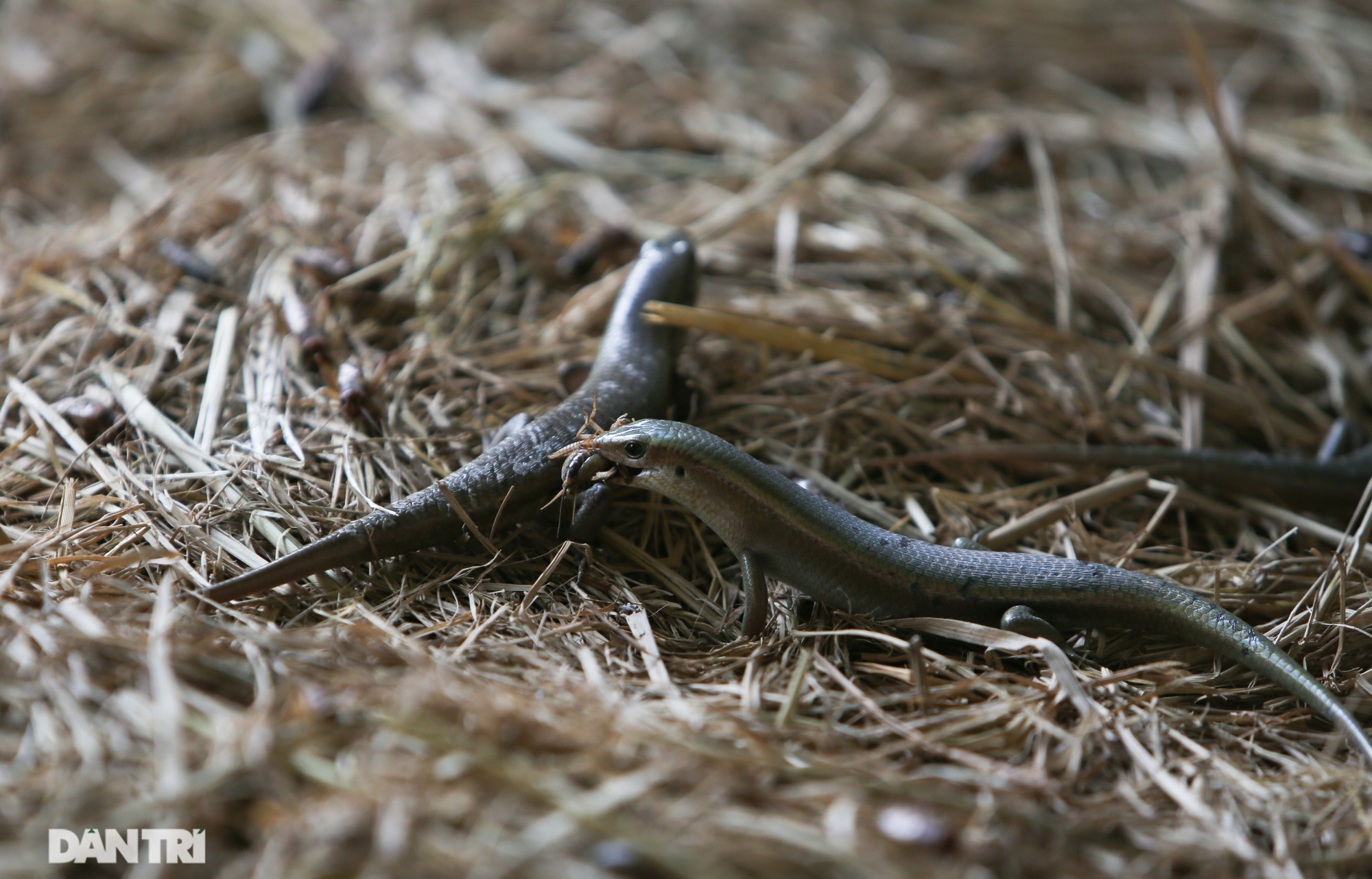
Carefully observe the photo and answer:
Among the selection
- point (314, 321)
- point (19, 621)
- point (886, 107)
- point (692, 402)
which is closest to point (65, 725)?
point (19, 621)

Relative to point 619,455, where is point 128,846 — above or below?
below

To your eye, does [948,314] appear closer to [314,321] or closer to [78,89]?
[314,321]

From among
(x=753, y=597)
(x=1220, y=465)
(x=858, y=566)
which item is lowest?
(x=753, y=597)

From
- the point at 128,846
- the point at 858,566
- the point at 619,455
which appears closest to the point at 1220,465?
the point at 858,566

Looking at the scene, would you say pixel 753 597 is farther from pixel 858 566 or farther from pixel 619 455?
pixel 619 455

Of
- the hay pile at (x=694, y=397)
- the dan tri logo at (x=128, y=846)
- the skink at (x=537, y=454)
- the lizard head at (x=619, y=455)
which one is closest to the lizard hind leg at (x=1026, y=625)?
the hay pile at (x=694, y=397)

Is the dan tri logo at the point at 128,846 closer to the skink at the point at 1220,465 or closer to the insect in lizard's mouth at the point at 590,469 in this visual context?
the insect in lizard's mouth at the point at 590,469

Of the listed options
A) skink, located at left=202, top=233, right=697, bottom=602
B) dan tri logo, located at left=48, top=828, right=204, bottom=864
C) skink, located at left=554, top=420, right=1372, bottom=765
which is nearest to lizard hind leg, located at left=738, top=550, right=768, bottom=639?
skink, located at left=554, top=420, right=1372, bottom=765
